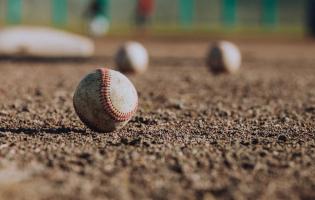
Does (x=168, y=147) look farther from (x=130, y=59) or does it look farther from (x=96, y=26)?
(x=96, y=26)

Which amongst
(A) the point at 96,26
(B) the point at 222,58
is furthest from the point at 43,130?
(A) the point at 96,26

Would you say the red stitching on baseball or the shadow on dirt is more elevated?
the red stitching on baseball

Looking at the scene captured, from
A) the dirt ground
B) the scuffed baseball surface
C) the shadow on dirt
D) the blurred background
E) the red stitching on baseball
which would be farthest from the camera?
the blurred background

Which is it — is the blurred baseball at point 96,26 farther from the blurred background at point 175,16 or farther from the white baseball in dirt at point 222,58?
the white baseball in dirt at point 222,58

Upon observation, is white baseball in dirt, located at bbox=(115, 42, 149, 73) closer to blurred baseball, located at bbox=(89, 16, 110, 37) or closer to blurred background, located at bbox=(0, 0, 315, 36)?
blurred baseball, located at bbox=(89, 16, 110, 37)

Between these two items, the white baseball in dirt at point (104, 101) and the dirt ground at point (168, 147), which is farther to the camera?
the white baseball in dirt at point (104, 101)

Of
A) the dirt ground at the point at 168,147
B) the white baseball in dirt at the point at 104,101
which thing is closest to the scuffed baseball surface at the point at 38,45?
the dirt ground at the point at 168,147

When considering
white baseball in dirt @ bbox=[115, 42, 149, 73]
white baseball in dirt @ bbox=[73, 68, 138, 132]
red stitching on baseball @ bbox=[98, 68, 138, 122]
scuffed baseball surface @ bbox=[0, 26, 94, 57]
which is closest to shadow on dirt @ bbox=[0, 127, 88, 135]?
white baseball in dirt @ bbox=[73, 68, 138, 132]
